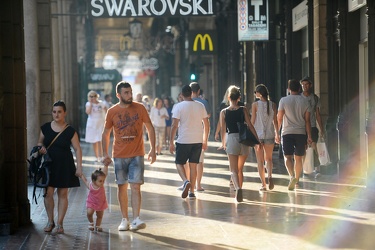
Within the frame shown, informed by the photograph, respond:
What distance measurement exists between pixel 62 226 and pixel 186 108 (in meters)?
3.91

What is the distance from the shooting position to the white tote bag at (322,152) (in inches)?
669

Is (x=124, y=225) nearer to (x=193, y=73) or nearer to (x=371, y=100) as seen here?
(x=371, y=100)

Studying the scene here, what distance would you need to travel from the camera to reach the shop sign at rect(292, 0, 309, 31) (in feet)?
72.3

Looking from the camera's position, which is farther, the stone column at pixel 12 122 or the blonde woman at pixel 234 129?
the blonde woman at pixel 234 129

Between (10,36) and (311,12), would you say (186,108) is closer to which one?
(10,36)

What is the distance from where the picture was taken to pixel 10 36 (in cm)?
1188

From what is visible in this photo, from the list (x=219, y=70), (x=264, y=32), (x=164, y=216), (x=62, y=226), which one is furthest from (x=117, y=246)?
(x=219, y=70)

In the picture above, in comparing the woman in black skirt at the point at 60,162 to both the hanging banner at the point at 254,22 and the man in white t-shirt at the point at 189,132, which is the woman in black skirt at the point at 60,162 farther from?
the hanging banner at the point at 254,22

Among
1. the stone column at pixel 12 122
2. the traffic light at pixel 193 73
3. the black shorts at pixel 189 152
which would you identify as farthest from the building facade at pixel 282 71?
the black shorts at pixel 189 152

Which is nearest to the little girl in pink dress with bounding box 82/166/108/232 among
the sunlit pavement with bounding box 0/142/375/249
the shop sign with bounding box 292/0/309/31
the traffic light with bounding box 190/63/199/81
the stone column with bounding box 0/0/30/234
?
the sunlit pavement with bounding box 0/142/375/249

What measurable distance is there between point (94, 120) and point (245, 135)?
10.1 meters

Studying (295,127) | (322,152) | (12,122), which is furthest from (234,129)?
(12,122)

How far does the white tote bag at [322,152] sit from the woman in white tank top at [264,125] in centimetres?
159

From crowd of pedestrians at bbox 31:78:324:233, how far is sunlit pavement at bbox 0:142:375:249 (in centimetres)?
28
